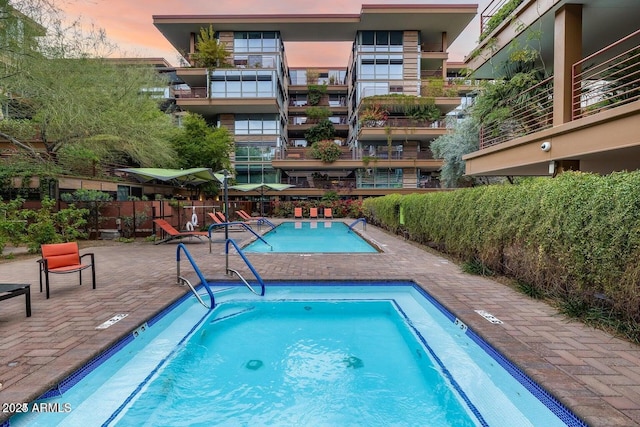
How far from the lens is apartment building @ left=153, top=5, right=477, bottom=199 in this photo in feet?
96.0

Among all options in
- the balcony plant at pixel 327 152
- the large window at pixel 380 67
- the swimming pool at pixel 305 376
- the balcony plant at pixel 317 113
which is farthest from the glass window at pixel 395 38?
the swimming pool at pixel 305 376

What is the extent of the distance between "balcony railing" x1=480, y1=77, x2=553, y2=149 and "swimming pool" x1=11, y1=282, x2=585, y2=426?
799cm

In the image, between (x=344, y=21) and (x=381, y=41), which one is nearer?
(x=344, y=21)

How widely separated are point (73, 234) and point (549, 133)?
13318mm

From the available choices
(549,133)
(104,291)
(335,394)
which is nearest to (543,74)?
(549,133)

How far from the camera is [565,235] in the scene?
4324 mm

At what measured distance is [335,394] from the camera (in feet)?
10.4

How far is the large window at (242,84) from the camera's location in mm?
29953

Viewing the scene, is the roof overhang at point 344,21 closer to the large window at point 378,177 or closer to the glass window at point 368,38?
the glass window at point 368,38

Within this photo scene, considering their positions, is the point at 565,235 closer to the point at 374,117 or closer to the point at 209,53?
the point at 374,117

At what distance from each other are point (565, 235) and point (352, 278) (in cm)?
326

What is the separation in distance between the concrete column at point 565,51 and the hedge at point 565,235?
10.2ft

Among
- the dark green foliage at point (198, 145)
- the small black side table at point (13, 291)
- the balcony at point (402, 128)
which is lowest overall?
the small black side table at point (13, 291)

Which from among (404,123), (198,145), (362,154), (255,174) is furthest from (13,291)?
(404,123)
